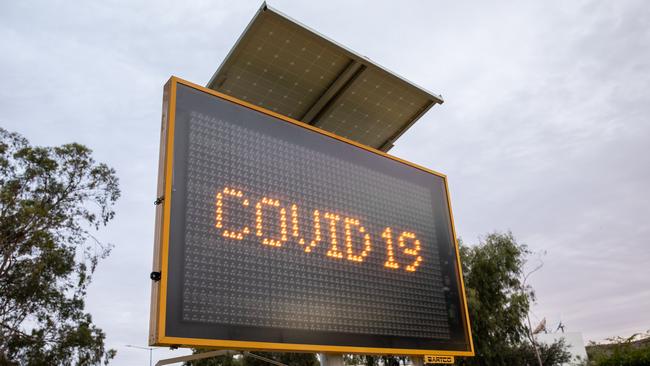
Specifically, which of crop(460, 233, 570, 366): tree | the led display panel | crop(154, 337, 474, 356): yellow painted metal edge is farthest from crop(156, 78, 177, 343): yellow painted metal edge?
crop(460, 233, 570, 366): tree

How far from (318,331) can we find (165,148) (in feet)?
10.6

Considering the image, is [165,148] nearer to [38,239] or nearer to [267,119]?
[267,119]

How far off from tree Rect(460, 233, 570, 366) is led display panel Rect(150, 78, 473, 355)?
11.7 m

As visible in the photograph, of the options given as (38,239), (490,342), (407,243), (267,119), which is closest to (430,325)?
(407,243)

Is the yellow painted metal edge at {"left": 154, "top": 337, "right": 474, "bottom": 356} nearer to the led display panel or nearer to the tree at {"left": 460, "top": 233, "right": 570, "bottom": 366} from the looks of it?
the led display panel

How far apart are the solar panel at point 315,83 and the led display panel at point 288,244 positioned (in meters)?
2.08

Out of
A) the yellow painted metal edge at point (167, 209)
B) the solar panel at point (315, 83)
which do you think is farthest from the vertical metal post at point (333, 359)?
the solar panel at point (315, 83)

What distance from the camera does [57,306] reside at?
1806cm

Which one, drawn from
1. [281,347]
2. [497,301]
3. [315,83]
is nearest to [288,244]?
[281,347]

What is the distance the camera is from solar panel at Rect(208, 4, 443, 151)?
32.0ft

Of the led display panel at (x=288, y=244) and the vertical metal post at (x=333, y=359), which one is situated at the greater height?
the led display panel at (x=288, y=244)

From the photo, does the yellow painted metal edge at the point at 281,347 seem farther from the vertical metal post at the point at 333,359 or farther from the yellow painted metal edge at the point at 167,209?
the vertical metal post at the point at 333,359

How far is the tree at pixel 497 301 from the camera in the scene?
20.2 m

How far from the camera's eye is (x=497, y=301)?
839 inches
